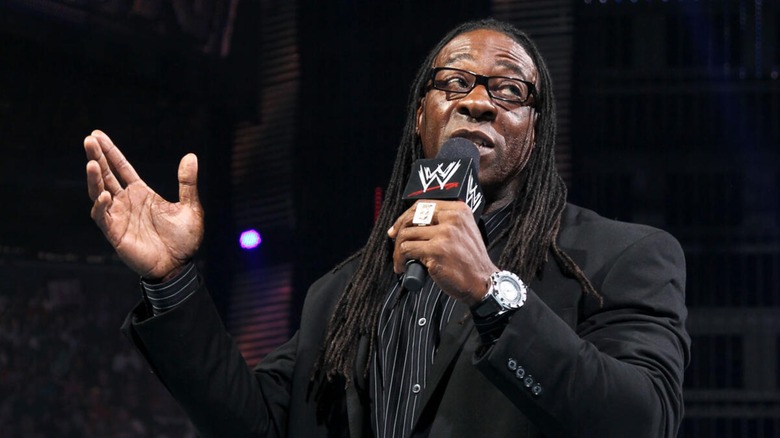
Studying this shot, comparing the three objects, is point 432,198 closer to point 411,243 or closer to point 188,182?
point 411,243

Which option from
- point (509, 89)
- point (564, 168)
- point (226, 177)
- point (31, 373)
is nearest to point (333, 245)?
point (226, 177)

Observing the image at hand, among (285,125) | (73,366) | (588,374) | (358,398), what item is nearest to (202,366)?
(358,398)

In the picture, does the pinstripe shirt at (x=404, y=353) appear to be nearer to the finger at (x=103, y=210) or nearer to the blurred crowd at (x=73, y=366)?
the finger at (x=103, y=210)

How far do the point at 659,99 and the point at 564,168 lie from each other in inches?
27.5

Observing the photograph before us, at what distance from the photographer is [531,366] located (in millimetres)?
1417

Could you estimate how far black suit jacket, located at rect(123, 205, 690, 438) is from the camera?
1.43 meters

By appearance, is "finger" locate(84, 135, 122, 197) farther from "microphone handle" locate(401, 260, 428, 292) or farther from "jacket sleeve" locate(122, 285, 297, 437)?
"microphone handle" locate(401, 260, 428, 292)

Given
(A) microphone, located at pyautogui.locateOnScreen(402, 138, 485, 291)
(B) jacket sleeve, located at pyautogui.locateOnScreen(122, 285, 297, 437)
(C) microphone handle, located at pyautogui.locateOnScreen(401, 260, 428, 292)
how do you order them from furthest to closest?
(B) jacket sleeve, located at pyautogui.locateOnScreen(122, 285, 297, 437) < (A) microphone, located at pyautogui.locateOnScreen(402, 138, 485, 291) < (C) microphone handle, located at pyautogui.locateOnScreen(401, 260, 428, 292)

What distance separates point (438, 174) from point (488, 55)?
50 cm

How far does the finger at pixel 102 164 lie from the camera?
1726 mm

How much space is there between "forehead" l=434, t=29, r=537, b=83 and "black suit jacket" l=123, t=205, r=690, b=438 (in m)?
0.27

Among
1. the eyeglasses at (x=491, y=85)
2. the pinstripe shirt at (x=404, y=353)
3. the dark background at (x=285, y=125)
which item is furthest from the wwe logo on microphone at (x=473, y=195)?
the dark background at (x=285, y=125)

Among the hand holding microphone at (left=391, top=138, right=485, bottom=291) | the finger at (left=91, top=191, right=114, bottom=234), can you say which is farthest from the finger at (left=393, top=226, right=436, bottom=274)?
the finger at (left=91, top=191, right=114, bottom=234)

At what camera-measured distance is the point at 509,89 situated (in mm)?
1891
